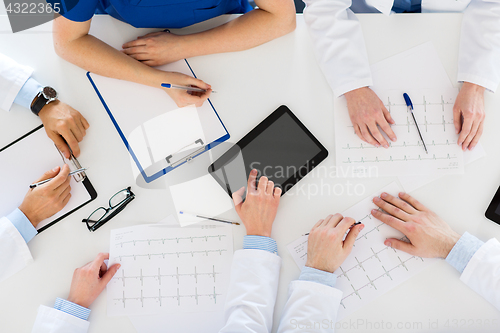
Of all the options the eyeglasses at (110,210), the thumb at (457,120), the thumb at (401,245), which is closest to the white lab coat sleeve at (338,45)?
the thumb at (457,120)

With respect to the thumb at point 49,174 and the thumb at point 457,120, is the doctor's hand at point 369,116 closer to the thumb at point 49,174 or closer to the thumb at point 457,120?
the thumb at point 457,120

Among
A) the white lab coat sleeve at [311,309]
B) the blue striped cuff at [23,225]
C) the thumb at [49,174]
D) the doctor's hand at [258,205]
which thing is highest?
the thumb at [49,174]

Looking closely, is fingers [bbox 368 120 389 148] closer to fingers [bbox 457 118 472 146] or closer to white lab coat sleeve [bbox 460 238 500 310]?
fingers [bbox 457 118 472 146]

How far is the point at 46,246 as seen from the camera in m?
0.99

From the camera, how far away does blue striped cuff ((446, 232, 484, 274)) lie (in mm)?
935

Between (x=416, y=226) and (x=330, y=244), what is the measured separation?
27 centimetres

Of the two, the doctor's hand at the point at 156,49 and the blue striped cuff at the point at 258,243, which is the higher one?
the doctor's hand at the point at 156,49

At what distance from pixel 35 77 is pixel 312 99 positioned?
912mm

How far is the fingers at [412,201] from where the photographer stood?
0.99 m

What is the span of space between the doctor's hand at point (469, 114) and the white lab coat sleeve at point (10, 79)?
1368mm

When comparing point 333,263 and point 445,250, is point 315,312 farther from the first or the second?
point 445,250

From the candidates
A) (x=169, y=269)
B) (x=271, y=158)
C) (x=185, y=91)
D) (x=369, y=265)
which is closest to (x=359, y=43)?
(x=271, y=158)

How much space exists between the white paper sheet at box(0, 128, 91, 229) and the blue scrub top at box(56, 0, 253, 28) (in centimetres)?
40

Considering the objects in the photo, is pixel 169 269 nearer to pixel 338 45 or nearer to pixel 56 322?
pixel 56 322
